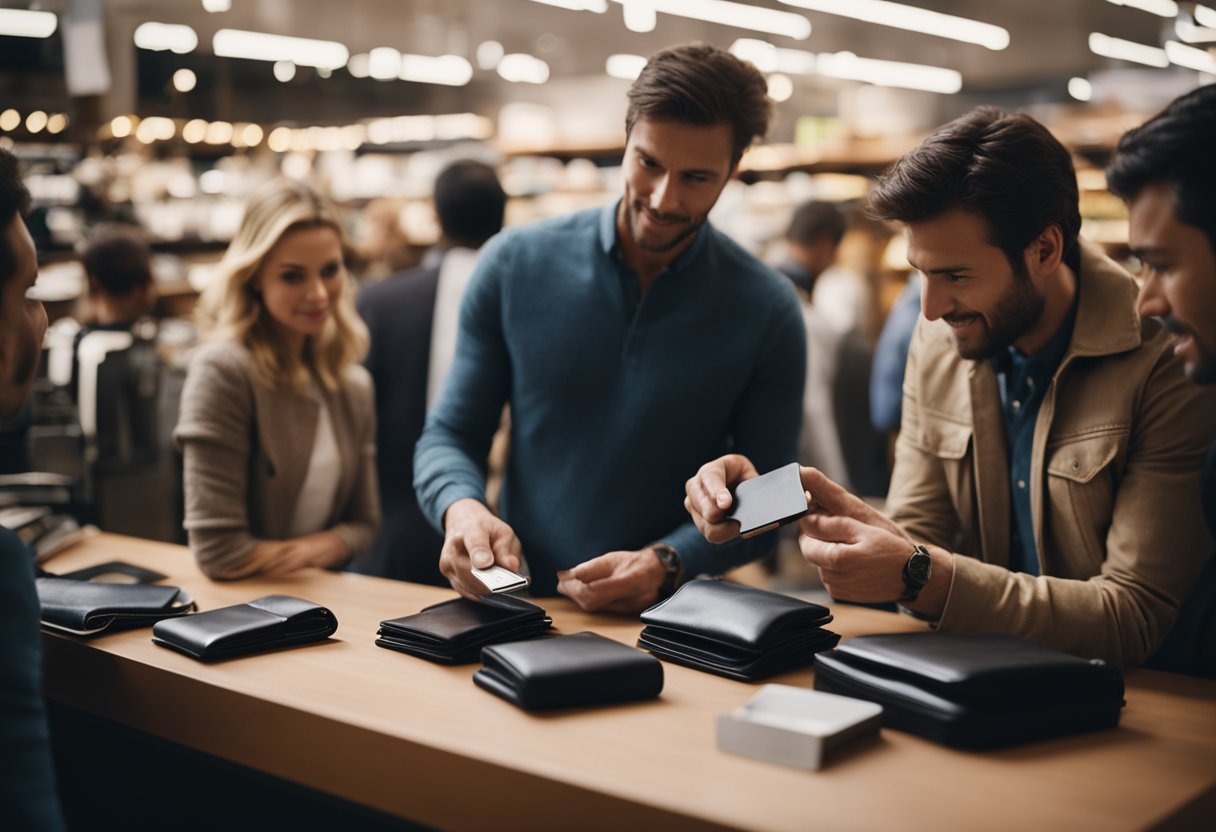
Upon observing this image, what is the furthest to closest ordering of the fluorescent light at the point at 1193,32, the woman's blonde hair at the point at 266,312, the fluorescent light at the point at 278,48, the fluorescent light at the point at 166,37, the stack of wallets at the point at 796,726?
the fluorescent light at the point at 1193,32, the fluorescent light at the point at 278,48, the fluorescent light at the point at 166,37, the woman's blonde hair at the point at 266,312, the stack of wallets at the point at 796,726

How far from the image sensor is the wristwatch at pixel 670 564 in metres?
2.17

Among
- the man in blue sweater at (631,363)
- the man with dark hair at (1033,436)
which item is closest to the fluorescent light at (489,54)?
the man in blue sweater at (631,363)

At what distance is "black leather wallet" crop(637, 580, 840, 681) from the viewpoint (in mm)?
1780

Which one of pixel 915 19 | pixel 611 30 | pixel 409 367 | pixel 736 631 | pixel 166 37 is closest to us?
pixel 736 631

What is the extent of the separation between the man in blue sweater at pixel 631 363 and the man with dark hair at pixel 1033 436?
1.13 ft

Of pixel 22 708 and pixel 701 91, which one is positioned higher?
pixel 701 91

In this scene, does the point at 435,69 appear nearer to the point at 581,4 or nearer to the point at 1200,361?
the point at 581,4

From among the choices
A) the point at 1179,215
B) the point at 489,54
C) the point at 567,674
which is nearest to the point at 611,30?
the point at 489,54

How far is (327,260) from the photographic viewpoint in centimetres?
283

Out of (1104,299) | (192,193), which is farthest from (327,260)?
(192,193)

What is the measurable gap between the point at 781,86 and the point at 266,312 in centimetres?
1022

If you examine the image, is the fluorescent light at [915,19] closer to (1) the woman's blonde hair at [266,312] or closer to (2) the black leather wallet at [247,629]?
(1) the woman's blonde hair at [266,312]

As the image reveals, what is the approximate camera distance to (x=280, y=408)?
2684mm

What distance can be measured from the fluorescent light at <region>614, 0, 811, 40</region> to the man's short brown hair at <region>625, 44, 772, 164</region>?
6.59 metres
